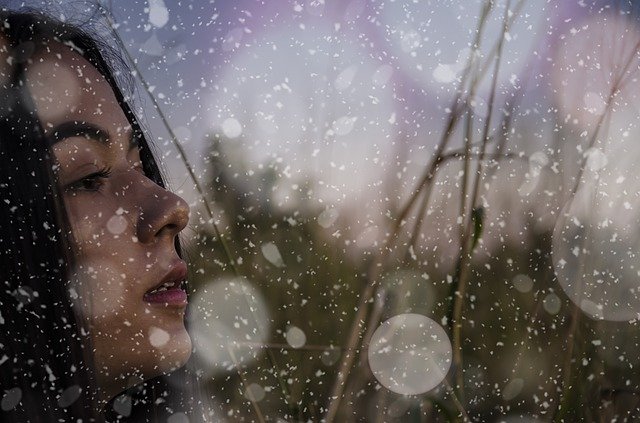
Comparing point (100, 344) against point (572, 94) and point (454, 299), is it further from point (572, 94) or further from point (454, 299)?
point (572, 94)

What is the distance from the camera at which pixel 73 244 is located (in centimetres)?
60

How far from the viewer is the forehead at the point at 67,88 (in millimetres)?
638

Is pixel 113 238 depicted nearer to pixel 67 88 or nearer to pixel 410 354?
pixel 67 88

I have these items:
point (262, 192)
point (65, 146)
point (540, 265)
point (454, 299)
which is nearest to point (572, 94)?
point (540, 265)

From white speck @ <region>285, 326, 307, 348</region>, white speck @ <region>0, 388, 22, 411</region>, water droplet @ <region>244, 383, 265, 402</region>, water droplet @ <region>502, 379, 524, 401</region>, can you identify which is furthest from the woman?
water droplet @ <region>502, 379, 524, 401</region>

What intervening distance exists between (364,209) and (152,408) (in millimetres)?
413

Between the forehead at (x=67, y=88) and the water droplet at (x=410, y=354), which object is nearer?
the forehead at (x=67, y=88)

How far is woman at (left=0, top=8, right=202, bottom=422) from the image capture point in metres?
0.56

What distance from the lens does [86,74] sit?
0.73 m

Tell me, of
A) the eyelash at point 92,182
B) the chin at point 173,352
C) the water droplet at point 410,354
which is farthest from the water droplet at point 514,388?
the eyelash at point 92,182

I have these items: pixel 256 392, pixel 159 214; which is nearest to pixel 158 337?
pixel 159 214

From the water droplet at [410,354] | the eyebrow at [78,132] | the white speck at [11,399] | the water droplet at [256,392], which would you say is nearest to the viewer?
the white speck at [11,399]

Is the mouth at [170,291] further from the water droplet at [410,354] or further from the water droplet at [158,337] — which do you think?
the water droplet at [410,354]

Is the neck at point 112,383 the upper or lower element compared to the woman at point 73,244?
lower
